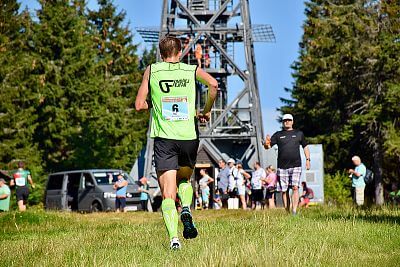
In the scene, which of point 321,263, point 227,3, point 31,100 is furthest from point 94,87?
point 321,263

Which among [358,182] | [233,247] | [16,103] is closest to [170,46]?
[233,247]

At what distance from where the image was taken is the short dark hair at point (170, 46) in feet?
24.8

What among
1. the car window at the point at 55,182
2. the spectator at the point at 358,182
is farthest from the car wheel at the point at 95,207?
the spectator at the point at 358,182

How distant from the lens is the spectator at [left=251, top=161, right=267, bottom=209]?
1036 inches

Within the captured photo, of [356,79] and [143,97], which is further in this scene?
[356,79]

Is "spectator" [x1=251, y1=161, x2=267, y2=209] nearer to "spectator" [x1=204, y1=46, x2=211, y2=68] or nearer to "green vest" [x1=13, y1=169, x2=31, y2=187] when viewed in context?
"green vest" [x1=13, y1=169, x2=31, y2=187]

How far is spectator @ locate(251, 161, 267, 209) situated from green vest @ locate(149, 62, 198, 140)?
1874 cm

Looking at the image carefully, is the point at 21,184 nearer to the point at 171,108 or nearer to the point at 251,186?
the point at 251,186

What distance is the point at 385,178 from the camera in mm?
47000

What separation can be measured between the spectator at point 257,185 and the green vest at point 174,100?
18743 mm

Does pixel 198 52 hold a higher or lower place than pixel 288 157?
higher

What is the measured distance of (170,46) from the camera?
7562mm

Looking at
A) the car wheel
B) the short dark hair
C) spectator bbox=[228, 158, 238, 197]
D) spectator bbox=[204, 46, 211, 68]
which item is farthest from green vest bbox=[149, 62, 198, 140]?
spectator bbox=[204, 46, 211, 68]

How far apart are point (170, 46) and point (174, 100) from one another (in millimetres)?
502
